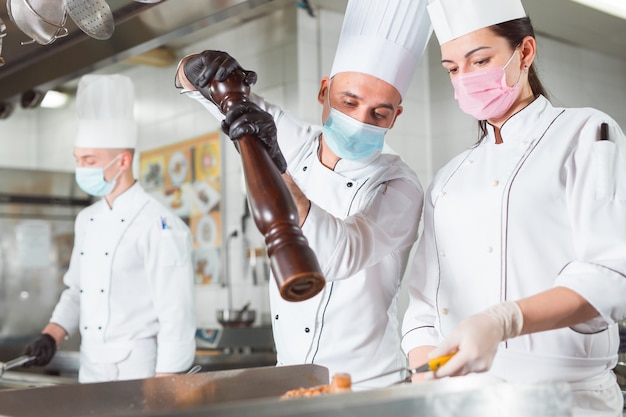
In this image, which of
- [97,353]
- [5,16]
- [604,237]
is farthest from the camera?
[97,353]

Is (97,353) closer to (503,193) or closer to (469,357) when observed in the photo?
(503,193)

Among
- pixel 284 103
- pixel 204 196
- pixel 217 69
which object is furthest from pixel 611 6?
pixel 204 196

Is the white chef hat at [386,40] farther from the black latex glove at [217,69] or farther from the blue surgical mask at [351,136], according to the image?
the black latex glove at [217,69]

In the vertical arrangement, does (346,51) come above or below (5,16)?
below

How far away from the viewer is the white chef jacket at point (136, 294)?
3020 mm

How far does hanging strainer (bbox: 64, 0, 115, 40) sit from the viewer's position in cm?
188

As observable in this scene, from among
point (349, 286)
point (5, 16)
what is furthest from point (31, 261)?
point (349, 286)

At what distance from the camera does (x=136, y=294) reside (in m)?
3.14

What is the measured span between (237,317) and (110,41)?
8.68 feet

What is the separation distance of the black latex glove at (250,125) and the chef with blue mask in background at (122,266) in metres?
1.77

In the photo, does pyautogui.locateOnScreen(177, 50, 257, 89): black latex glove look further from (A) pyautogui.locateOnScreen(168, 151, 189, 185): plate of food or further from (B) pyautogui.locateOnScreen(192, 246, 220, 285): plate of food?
(A) pyautogui.locateOnScreen(168, 151, 189, 185): plate of food

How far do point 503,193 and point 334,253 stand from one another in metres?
0.37

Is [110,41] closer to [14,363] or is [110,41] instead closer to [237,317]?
[14,363]

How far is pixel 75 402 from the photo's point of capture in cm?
125
